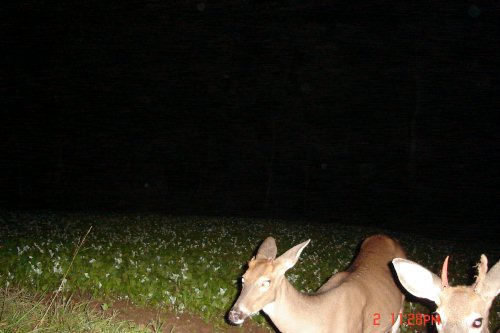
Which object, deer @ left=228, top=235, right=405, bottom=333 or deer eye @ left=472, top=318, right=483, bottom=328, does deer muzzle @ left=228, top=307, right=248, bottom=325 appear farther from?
deer eye @ left=472, top=318, right=483, bottom=328

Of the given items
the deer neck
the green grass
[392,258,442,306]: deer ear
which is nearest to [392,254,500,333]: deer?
[392,258,442,306]: deer ear

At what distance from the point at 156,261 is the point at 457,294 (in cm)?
665

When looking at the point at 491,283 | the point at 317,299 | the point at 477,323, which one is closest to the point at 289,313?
the point at 317,299

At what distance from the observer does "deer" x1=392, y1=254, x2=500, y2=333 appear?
4.19 metres

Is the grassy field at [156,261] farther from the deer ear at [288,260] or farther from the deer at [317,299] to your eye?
the deer ear at [288,260]

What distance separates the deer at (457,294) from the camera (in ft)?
13.8

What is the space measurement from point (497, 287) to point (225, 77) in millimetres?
40046

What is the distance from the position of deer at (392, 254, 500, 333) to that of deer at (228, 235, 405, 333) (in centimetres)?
114

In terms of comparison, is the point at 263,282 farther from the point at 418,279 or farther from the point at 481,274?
the point at 481,274

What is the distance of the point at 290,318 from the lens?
5484 millimetres

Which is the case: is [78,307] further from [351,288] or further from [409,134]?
[409,134]

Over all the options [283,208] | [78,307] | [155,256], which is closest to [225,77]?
[283,208]

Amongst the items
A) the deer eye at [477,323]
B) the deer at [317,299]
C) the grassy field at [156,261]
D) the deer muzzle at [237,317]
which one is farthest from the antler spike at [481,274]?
the grassy field at [156,261]

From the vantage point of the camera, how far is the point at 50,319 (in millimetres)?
5805
